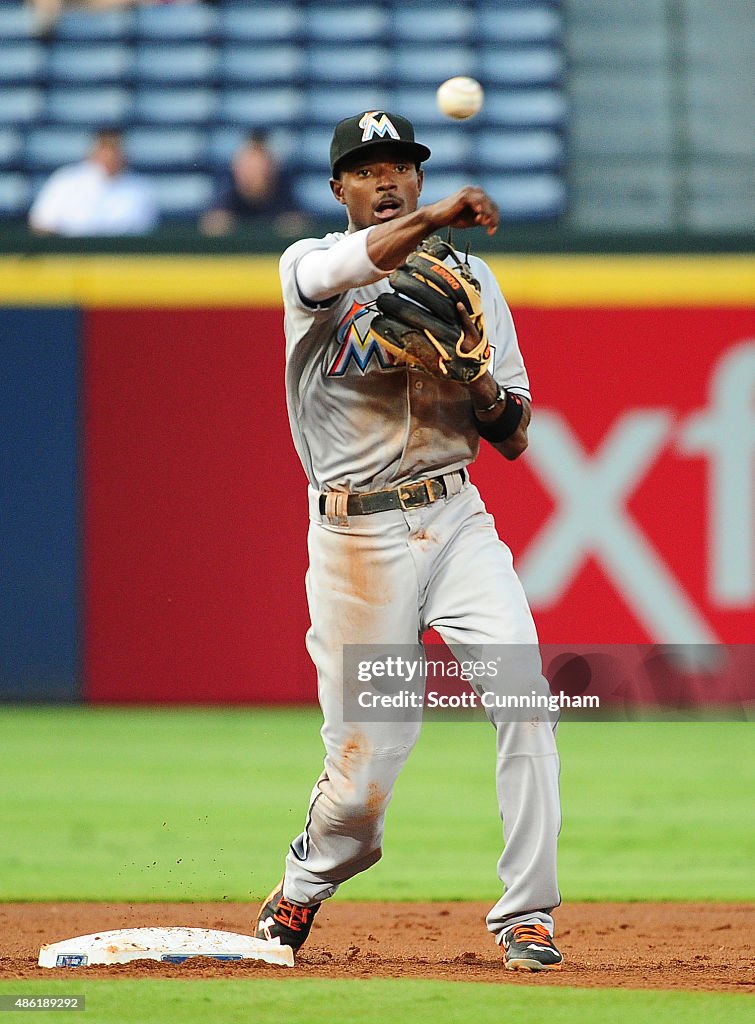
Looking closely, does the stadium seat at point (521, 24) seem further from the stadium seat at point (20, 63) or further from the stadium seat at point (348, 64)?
the stadium seat at point (20, 63)

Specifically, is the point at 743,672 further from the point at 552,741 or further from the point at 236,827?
the point at 552,741

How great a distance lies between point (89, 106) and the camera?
41.3 ft

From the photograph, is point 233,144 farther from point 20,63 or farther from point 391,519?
point 391,519

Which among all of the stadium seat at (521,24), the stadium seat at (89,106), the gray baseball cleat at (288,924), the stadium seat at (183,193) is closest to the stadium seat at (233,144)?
the stadium seat at (183,193)

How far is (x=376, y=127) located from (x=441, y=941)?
2189 mm

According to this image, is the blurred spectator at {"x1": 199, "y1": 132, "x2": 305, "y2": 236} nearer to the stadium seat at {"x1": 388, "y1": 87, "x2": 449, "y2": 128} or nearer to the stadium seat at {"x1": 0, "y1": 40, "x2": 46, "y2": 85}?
the stadium seat at {"x1": 388, "y1": 87, "x2": 449, "y2": 128}

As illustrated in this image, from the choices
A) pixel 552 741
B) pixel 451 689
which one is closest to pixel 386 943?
pixel 552 741

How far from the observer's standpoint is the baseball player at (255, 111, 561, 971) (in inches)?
163

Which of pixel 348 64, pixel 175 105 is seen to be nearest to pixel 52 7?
pixel 175 105

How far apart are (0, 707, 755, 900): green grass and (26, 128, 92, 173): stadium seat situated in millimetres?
4362

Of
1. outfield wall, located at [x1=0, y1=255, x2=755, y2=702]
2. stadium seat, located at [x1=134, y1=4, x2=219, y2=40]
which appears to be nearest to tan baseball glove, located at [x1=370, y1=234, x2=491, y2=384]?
outfield wall, located at [x1=0, y1=255, x2=755, y2=702]

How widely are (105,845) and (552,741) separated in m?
2.59

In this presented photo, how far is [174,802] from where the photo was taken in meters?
7.03

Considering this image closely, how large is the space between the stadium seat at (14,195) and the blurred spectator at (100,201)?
2.52ft
